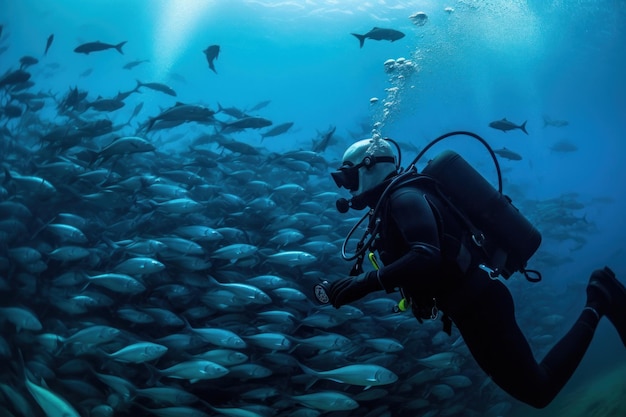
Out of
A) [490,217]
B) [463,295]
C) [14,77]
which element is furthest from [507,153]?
[14,77]

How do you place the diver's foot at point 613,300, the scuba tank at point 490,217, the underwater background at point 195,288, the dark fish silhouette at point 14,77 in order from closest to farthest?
the scuba tank at point 490,217
the diver's foot at point 613,300
the underwater background at point 195,288
the dark fish silhouette at point 14,77

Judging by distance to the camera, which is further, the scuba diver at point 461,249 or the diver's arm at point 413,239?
the scuba diver at point 461,249

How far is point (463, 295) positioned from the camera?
9.39 feet

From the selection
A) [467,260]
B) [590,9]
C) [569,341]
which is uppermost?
[467,260]

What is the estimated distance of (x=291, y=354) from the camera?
238 inches

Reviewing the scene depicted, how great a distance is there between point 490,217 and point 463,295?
562mm

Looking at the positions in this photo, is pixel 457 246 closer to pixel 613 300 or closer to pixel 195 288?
pixel 613 300

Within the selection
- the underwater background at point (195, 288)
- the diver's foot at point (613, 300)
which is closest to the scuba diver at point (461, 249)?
the diver's foot at point (613, 300)

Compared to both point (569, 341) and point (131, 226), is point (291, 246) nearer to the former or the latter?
point (131, 226)

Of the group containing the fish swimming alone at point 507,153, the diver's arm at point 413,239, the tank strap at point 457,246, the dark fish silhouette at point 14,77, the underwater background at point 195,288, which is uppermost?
the dark fish silhouette at point 14,77

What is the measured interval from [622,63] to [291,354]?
3410 cm

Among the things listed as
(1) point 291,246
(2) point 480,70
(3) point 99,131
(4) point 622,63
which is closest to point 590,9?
(4) point 622,63

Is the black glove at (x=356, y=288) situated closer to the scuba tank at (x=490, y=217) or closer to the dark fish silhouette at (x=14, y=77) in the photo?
the scuba tank at (x=490, y=217)

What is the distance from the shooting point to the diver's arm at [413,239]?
2354mm
